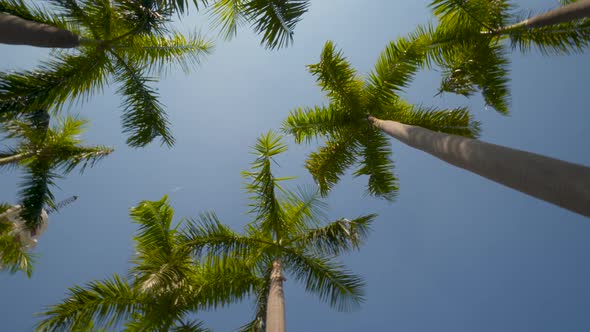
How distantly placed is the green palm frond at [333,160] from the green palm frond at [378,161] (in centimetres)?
40

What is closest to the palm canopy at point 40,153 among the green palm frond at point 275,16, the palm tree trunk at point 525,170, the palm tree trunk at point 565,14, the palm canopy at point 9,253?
the palm canopy at point 9,253

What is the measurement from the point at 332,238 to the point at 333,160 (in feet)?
9.62

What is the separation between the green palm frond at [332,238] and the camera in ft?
30.2

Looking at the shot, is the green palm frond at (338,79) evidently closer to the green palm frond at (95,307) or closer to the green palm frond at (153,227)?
the green palm frond at (153,227)

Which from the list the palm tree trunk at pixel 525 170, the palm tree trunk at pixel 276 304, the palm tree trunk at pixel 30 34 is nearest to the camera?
the palm tree trunk at pixel 525 170

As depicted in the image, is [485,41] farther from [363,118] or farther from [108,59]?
[108,59]

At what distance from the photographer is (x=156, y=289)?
6.98 m

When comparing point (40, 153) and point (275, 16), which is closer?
point (275, 16)

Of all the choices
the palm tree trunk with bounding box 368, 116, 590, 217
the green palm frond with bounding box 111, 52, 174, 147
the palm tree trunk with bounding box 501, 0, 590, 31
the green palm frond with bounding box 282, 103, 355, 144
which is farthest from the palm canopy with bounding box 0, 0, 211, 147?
the palm tree trunk with bounding box 501, 0, 590, 31

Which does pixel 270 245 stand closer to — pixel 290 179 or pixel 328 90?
pixel 290 179

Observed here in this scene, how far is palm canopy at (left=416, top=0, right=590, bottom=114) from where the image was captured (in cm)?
958

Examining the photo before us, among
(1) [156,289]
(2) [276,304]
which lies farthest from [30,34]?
(2) [276,304]

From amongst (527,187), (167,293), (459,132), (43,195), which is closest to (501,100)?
(459,132)

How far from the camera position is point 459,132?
1029cm
